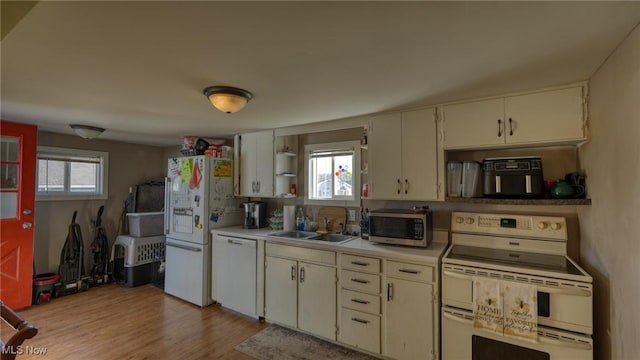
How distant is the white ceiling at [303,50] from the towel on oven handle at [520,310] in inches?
54.2

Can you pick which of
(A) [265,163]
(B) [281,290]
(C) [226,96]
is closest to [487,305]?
(B) [281,290]

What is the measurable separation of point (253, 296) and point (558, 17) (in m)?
3.27

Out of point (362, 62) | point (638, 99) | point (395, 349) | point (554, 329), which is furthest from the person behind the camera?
point (395, 349)

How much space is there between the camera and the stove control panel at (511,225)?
2205mm

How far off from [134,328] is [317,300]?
194cm

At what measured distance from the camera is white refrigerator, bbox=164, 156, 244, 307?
3.48 metres

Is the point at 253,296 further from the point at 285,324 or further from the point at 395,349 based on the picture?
the point at 395,349

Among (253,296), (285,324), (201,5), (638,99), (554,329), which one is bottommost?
(285,324)

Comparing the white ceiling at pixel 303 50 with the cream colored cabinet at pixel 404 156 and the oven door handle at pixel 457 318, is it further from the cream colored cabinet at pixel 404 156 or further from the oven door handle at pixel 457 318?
the oven door handle at pixel 457 318

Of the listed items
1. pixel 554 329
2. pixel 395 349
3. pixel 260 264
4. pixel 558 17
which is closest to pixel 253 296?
pixel 260 264

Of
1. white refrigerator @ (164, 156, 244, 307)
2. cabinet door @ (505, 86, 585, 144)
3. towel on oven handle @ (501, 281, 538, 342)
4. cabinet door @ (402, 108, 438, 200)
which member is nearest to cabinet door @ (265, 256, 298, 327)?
white refrigerator @ (164, 156, 244, 307)

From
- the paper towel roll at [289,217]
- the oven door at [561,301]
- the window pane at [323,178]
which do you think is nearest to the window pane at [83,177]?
the paper towel roll at [289,217]

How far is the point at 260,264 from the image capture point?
3090 mm

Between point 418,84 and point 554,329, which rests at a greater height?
point 418,84
